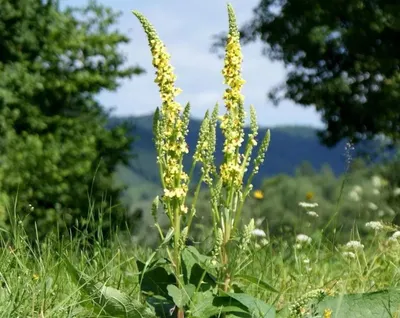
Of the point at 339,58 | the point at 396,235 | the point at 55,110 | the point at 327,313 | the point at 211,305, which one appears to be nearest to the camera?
the point at 327,313

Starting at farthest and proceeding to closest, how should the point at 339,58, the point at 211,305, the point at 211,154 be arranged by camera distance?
the point at 339,58 < the point at 211,154 < the point at 211,305

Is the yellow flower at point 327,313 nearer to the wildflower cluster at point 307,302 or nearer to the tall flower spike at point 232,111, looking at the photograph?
the wildflower cluster at point 307,302

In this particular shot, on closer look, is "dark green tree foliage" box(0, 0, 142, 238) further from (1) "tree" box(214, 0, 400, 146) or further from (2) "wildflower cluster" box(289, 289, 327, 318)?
(2) "wildflower cluster" box(289, 289, 327, 318)

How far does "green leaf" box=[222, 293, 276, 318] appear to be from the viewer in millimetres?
3301

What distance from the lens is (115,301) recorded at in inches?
134

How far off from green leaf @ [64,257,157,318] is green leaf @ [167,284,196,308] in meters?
0.18

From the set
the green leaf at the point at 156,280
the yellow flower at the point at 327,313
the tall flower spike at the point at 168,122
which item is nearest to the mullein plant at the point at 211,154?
the tall flower spike at the point at 168,122

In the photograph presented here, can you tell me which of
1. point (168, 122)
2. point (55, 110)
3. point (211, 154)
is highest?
point (168, 122)

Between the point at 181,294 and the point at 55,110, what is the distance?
1019cm

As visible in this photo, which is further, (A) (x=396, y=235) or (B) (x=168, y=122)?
(A) (x=396, y=235)

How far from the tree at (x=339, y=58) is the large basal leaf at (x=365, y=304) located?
11.9 metres

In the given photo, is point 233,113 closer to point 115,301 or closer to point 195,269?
Answer: point 195,269

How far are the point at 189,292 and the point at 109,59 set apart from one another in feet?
33.5

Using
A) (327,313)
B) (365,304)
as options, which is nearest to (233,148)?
(327,313)
